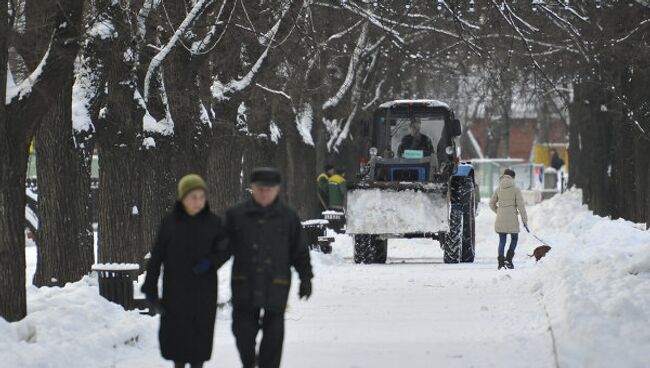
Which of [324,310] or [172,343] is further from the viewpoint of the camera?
[324,310]

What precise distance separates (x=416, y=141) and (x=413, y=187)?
240cm

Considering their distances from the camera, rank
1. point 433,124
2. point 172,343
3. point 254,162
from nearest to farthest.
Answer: point 172,343 < point 433,124 < point 254,162

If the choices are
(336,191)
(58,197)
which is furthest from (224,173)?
(58,197)

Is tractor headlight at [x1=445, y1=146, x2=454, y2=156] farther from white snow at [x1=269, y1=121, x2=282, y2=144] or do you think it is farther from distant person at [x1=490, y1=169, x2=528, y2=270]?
white snow at [x1=269, y1=121, x2=282, y2=144]

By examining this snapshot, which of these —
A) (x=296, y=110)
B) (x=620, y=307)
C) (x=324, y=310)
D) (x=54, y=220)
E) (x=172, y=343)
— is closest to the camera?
(x=172, y=343)

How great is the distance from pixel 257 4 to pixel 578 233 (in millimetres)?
12932

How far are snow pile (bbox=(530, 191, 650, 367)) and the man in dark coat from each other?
2241 millimetres

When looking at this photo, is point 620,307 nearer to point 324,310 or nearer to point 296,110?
point 324,310

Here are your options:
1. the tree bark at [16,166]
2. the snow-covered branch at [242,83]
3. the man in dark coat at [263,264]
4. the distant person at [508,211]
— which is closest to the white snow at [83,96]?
the snow-covered branch at [242,83]

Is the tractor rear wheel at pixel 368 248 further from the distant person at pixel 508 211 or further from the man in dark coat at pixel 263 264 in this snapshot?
the man in dark coat at pixel 263 264

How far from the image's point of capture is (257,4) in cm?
2192

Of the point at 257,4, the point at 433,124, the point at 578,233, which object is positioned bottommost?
the point at 578,233

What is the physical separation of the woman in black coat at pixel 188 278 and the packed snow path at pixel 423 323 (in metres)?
1.86

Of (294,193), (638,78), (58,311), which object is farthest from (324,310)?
(294,193)
